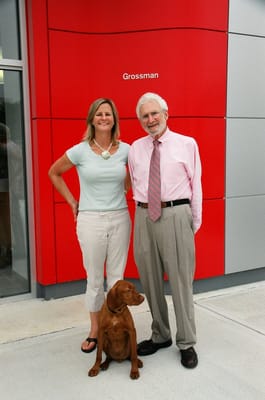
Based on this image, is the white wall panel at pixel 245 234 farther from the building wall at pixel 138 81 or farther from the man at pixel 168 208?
the man at pixel 168 208

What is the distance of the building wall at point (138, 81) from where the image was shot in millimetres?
4102

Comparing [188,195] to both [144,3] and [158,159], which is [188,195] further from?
[144,3]

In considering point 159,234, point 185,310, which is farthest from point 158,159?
point 185,310

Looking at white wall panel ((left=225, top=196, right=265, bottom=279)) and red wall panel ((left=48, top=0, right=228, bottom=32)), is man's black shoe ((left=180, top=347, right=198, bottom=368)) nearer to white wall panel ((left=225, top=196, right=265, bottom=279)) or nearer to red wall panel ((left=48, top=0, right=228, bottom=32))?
white wall panel ((left=225, top=196, right=265, bottom=279))

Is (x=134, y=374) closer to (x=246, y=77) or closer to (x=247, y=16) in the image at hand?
(x=246, y=77)

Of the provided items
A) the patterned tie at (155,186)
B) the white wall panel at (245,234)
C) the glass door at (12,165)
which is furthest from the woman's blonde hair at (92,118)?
the white wall panel at (245,234)

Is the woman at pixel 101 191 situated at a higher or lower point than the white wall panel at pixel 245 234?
higher

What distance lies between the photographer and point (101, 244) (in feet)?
10.2

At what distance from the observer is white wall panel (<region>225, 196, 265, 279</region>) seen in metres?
4.57

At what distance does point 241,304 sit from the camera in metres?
4.23

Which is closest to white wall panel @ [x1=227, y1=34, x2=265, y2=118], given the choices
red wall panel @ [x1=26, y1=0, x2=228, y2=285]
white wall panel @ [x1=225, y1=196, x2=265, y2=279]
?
red wall panel @ [x1=26, y1=0, x2=228, y2=285]

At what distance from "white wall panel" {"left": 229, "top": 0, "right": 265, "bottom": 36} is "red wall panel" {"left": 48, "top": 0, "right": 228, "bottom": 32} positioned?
0.35 ft

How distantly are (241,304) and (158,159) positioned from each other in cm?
204

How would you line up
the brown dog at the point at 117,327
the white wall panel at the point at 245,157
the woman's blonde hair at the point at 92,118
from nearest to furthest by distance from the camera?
the brown dog at the point at 117,327, the woman's blonde hair at the point at 92,118, the white wall panel at the point at 245,157
